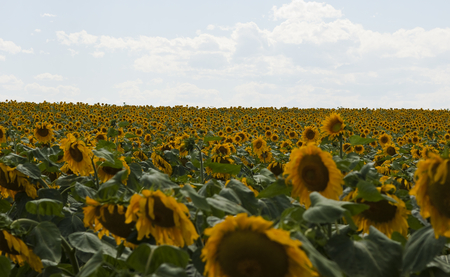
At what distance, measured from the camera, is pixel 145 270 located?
1236 mm

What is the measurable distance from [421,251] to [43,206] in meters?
2.12

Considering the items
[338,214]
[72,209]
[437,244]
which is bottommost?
[72,209]

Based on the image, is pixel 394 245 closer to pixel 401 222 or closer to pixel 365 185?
pixel 365 185

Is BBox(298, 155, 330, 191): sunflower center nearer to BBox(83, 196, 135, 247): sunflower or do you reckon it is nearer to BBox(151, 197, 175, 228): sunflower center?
BBox(151, 197, 175, 228): sunflower center

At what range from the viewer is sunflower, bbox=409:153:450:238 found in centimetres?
133

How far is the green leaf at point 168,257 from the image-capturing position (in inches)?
51.4

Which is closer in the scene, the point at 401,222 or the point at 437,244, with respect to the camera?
the point at 437,244

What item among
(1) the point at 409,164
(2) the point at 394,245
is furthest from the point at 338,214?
(1) the point at 409,164

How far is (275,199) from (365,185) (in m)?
0.58

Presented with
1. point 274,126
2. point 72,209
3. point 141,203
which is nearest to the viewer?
point 141,203

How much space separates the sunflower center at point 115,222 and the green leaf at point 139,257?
0.38 meters

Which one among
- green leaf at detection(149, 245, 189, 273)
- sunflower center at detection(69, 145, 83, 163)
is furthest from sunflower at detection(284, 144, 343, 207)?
sunflower center at detection(69, 145, 83, 163)

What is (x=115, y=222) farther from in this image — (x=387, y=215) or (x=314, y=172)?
(x=387, y=215)

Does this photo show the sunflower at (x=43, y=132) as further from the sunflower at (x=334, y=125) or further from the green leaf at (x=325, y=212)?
the green leaf at (x=325, y=212)
